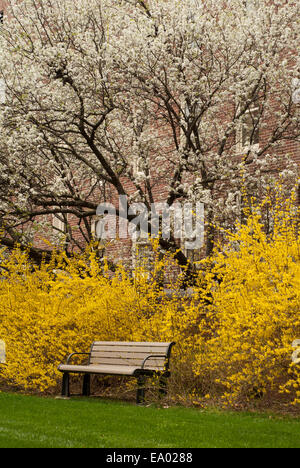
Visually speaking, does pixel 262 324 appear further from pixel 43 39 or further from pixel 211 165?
pixel 43 39

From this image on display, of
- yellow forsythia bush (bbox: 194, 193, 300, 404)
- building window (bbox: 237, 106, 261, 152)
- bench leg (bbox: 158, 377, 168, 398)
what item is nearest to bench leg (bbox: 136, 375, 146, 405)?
bench leg (bbox: 158, 377, 168, 398)

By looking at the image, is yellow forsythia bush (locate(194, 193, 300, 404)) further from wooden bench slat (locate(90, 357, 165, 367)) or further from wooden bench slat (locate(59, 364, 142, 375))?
wooden bench slat (locate(59, 364, 142, 375))

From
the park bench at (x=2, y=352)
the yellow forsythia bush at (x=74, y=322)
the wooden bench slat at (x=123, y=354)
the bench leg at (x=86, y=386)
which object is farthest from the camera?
the park bench at (x=2, y=352)

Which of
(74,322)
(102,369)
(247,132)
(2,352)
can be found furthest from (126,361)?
(247,132)

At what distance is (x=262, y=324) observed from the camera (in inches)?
338

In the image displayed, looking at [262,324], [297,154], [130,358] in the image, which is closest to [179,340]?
[130,358]

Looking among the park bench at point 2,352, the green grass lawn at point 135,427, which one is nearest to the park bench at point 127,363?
the green grass lawn at point 135,427

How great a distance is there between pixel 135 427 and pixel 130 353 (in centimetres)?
312

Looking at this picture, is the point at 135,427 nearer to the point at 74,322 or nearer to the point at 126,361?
the point at 126,361

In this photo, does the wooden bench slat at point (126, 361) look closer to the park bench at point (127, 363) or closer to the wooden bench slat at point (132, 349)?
the park bench at point (127, 363)

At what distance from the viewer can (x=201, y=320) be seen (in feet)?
34.0

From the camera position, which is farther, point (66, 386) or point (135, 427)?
point (66, 386)

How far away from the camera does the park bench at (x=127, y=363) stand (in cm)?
941

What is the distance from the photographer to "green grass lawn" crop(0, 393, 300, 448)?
6.07 metres
